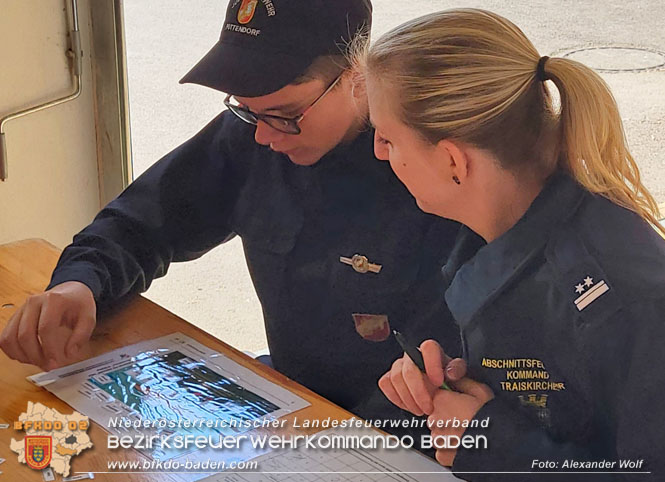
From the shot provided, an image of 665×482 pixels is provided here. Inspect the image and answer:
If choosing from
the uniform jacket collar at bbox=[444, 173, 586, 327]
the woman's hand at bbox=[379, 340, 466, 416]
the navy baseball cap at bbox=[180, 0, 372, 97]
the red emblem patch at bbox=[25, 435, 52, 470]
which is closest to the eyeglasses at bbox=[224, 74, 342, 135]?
the navy baseball cap at bbox=[180, 0, 372, 97]

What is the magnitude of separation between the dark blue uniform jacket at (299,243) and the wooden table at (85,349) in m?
0.06

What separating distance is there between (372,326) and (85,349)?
14.9 inches

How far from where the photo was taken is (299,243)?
1.30 meters

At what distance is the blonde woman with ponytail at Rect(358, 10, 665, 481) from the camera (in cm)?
90

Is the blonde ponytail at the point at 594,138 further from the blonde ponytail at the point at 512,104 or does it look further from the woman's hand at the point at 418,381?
the woman's hand at the point at 418,381

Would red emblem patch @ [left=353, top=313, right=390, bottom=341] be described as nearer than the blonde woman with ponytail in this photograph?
No

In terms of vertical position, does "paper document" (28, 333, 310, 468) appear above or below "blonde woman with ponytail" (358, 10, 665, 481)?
below

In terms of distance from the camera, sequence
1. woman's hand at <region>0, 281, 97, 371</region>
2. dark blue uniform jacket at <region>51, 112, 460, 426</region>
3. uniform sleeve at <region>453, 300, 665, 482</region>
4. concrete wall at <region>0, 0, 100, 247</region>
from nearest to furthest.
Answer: uniform sleeve at <region>453, 300, 665, 482</region>
woman's hand at <region>0, 281, 97, 371</region>
dark blue uniform jacket at <region>51, 112, 460, 426</region>
concrete wall at <region>0, 0, 100, 247</region>

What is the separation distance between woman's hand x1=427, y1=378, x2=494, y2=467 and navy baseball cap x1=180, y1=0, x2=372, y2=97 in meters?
0.46

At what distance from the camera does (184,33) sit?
2172 millimetres

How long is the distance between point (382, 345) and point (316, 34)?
0.43 metres

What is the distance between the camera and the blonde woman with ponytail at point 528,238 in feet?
2.95

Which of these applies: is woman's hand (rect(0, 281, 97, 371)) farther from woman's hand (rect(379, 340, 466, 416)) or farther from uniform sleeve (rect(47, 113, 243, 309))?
woman's hand (rect(379, 340, 466, 416))

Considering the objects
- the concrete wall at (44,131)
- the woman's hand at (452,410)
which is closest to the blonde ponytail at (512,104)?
the woman's hand at (452,410)
